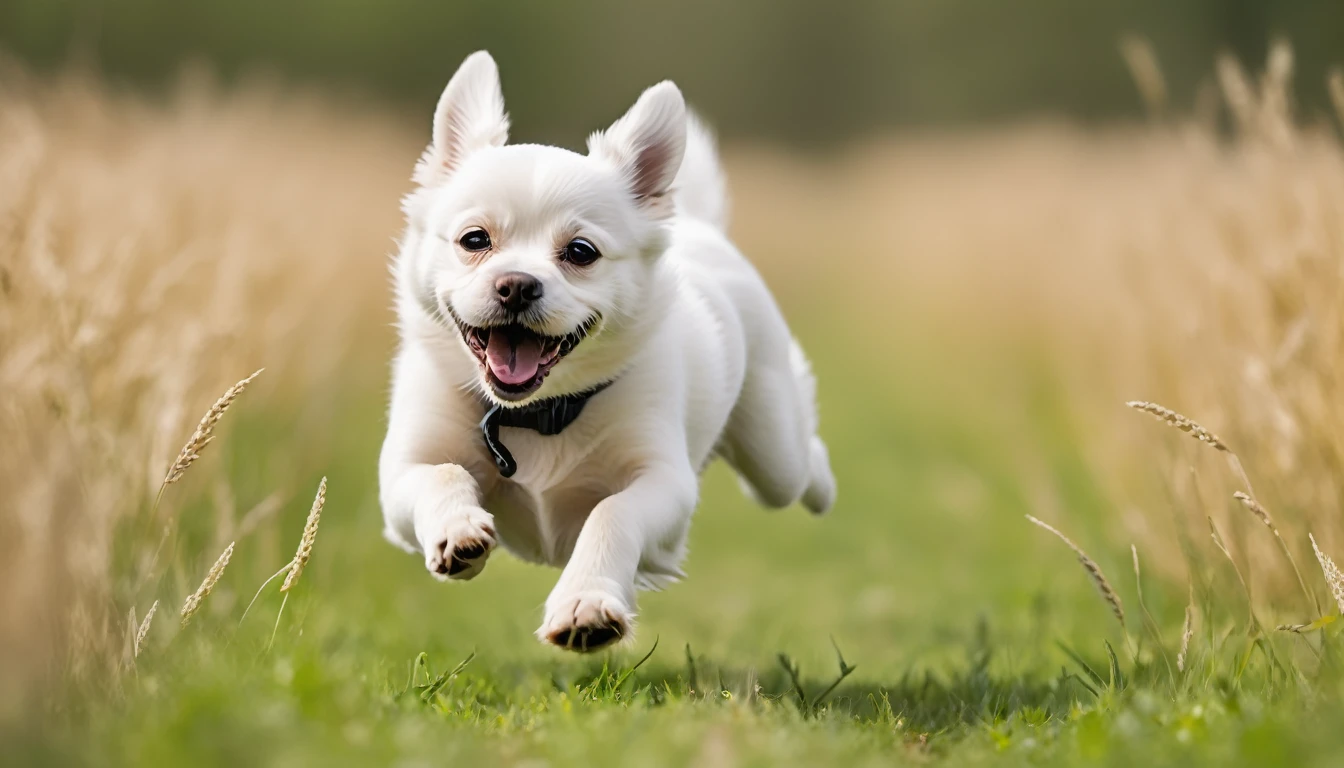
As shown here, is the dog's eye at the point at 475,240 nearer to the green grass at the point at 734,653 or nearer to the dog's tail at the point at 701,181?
the green grass at the point at 734,653

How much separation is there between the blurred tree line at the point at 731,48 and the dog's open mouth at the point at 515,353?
15.3 metres

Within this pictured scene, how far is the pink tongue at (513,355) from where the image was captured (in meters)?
3.32

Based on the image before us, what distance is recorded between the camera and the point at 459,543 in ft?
9.78

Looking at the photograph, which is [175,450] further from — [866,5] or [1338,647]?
[866,5]

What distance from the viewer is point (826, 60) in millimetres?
38094

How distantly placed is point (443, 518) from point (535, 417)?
0.59 metres

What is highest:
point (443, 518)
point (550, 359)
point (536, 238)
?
point (536, 238)

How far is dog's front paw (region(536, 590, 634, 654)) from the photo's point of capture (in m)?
2.89

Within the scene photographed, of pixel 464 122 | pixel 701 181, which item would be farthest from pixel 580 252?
pixel 701 181

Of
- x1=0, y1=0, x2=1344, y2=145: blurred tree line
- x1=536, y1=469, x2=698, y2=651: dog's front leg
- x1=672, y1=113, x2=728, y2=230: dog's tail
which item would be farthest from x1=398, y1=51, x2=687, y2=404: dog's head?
x1=0, y1=0, x2=1344, y2=145: blurred tree line

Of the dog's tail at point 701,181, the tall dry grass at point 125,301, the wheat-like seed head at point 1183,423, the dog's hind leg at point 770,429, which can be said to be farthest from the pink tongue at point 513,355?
the dog's tail at point 701,181

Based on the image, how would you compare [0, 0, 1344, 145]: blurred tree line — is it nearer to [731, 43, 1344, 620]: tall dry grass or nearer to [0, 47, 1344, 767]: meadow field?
[731, 43, 1344, 620]: tall dry grass

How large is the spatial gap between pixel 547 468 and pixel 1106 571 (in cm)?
274

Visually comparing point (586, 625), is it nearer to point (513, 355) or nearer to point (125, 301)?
point (513, 355)
